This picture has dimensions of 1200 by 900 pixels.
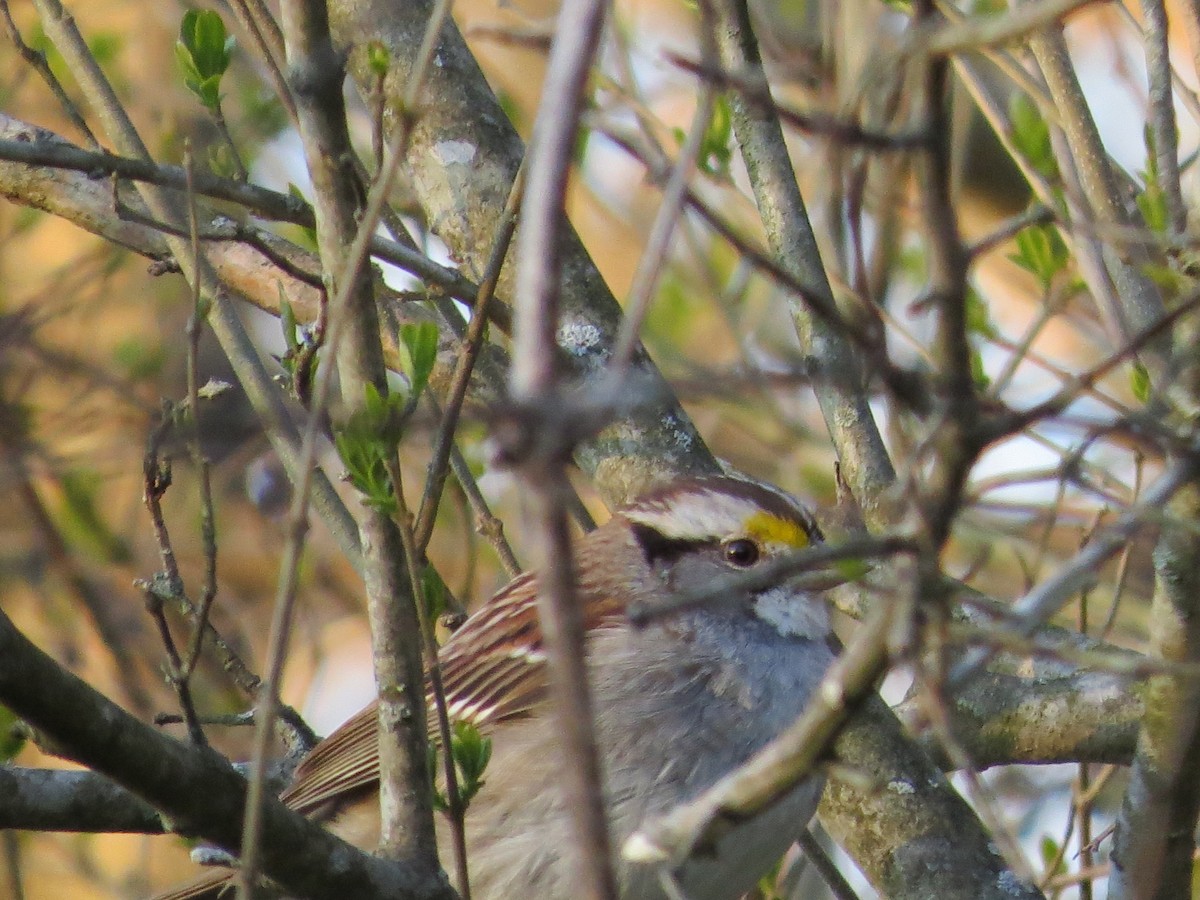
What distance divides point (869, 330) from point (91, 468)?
540cm

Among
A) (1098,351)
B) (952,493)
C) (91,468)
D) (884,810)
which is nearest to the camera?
(952,493)

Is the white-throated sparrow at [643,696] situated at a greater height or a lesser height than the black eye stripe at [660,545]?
lesser

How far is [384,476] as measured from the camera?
98.6 inches

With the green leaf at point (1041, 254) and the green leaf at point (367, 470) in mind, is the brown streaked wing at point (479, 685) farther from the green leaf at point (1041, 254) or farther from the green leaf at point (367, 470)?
the green leaf at point (1041, 254)

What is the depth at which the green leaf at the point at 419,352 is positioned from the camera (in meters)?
2.65

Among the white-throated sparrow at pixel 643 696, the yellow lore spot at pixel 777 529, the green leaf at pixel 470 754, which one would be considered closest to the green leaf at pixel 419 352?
the green leaf at pixel 470 754

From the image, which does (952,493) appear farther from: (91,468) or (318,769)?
(91,468)

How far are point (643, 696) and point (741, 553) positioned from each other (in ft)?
1.52

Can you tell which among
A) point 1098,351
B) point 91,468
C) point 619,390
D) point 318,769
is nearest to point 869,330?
point 619,390

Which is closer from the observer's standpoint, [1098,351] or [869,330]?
[869,330]

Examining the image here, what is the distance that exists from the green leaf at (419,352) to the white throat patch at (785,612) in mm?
1215

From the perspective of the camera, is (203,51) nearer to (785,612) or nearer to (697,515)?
(697,515)

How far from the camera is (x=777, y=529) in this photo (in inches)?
145

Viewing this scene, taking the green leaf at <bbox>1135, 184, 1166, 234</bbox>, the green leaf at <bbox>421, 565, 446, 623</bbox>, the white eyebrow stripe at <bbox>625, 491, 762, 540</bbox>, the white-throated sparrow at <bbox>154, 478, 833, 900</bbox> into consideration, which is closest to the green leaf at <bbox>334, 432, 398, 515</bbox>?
the green leaf at <bbox>421, 565, 446, 623</bbox>
